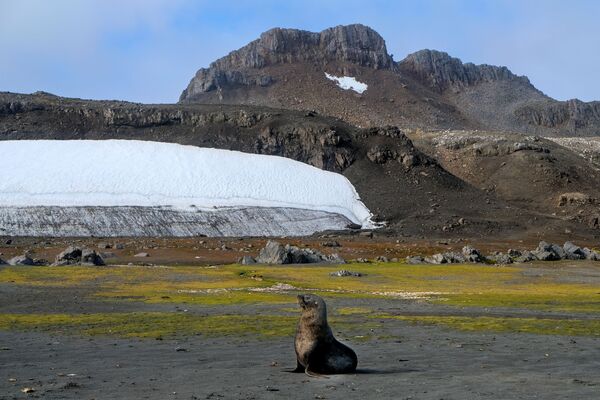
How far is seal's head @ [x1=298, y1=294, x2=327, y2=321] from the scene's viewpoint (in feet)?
64.5

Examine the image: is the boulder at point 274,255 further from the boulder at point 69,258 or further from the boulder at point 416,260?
the boulder at point 69,258

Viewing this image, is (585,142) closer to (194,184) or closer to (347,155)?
(347,155)

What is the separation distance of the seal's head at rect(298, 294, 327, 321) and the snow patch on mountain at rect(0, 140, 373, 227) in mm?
74683

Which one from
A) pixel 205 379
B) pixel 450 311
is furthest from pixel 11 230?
pixel 205 379

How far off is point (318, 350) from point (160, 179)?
84.1m

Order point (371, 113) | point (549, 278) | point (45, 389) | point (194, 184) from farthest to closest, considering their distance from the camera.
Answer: point (371, 113), point (194, 184), point (549, 278), point (45, 389)

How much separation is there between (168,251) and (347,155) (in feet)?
144

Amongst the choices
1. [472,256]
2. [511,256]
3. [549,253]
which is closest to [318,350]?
[472,256]

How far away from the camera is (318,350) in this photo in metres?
19.5

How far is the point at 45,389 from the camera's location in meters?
17.1

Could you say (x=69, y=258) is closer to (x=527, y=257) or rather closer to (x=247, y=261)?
(x=247, y=261)

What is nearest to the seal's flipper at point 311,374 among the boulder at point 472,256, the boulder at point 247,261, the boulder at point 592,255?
the boulder at point 247,261

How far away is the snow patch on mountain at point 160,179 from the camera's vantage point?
311ft

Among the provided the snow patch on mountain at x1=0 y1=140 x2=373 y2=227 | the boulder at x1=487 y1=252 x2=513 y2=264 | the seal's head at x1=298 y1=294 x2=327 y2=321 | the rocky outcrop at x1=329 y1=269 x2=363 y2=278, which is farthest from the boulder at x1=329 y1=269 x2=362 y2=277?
the snow patch on mountain at x1=0 y1=140 x2=373 y2=227
